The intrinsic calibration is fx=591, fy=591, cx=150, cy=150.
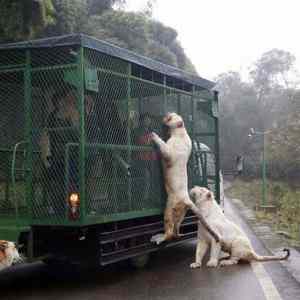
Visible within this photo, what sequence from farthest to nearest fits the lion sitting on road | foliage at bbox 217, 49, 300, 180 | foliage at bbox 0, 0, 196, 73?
foliage at bbox 217, 49, 300, 180, foliage at bbox 0, 0, 196, 73, the lion sitting on road

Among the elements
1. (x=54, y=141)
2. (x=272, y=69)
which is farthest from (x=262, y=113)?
(x=54, y=141)

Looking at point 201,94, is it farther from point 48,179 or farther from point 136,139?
point 48,179

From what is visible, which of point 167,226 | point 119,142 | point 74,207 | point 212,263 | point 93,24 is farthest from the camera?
point 93,24

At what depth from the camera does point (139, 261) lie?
9.05 metres

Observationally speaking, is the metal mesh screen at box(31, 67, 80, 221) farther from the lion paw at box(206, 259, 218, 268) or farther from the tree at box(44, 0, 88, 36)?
the tree at box(44, 0, 88, 36)

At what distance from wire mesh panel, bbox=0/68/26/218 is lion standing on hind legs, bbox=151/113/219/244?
2.05 meters

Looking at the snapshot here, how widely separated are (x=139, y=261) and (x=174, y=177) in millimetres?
1392

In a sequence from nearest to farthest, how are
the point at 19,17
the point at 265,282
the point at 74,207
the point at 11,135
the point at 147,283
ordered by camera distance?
the point at 74,207 < the point at 265,282 < the point at 147,283 < the point at 11,135 < the point at 19,17

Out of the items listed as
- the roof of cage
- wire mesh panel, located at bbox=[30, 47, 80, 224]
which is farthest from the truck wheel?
the roof of cage

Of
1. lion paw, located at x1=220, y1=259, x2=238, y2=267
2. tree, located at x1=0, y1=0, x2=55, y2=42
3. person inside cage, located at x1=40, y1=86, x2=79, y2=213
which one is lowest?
lion paw, located at x1=220, y1=259, x2=238, y2=267

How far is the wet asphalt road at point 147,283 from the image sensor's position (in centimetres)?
725

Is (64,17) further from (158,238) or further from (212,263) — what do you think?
(212,263)

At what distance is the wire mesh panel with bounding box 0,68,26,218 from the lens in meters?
7.86

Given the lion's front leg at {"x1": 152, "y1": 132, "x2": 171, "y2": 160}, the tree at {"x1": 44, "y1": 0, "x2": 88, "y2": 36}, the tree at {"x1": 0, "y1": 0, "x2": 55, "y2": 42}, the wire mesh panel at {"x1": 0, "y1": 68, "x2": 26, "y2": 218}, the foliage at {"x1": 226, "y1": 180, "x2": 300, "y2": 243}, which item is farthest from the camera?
the tree at {"x1": 44, "y1": 0, "x2": 88, "y2": 36}
